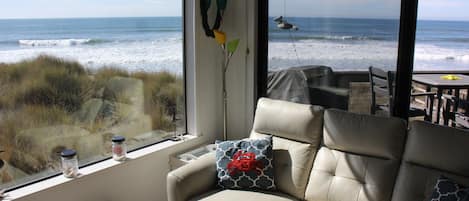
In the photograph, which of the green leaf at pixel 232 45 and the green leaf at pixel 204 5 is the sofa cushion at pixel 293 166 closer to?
the green leaf at pixel 232 45

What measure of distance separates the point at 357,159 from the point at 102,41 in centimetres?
186

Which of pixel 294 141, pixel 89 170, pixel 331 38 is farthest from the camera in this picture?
pixel 331 38

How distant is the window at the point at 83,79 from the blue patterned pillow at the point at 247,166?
78 centimetres

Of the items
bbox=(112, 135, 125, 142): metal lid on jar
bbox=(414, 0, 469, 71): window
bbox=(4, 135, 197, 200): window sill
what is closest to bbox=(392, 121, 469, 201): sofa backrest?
bbox=(414, 0, 469, 71): window

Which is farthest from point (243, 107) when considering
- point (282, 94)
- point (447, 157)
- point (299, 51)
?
point (447, 157)

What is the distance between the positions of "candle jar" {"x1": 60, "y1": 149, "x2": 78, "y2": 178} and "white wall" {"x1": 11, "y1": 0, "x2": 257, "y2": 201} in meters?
0.24

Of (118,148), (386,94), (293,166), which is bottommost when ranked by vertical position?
(293,166)

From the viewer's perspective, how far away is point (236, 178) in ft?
8.75

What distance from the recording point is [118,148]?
2.81m

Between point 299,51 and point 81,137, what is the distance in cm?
180

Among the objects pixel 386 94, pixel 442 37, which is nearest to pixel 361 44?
pixel 386 94

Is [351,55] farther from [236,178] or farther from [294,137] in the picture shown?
[236,178]

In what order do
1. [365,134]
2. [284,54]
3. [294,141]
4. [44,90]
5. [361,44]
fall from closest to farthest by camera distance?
[44,90], [365,134], [294,141], [361,44], [284,54]

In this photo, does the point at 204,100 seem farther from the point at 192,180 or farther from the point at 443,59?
the point at 443,59
